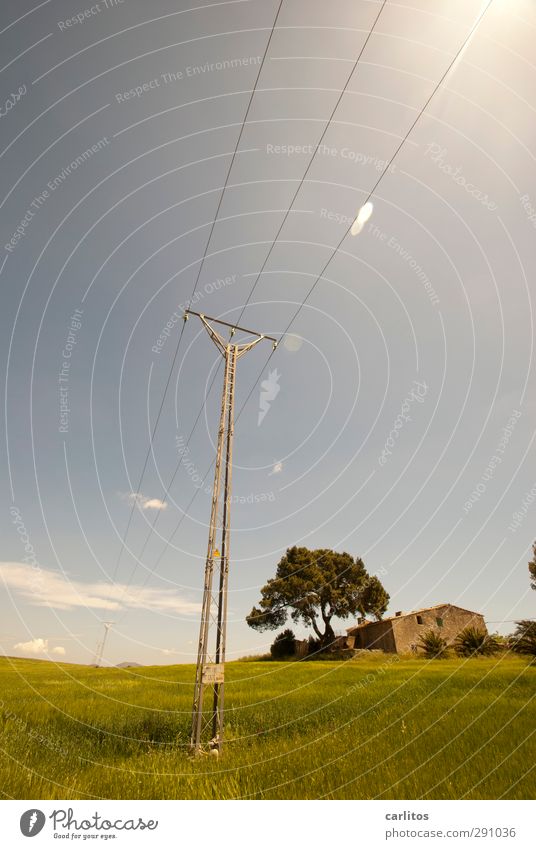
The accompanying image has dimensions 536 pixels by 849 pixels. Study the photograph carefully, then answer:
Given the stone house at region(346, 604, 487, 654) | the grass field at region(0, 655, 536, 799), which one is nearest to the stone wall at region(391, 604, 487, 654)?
the stone house at region(346, 604, 487, 654)

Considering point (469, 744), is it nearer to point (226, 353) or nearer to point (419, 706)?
point (419, 706)

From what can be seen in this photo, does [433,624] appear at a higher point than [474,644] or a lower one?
higher

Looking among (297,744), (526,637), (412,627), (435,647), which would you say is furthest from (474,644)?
(297,744)

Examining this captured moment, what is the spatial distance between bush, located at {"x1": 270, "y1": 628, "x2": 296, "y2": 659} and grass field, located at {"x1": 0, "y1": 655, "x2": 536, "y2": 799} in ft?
98.5

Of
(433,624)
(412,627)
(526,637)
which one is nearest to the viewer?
(526,637)

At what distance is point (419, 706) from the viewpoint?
38.1 ft

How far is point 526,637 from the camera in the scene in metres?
19.8

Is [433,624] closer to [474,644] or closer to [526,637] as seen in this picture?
[474,644]

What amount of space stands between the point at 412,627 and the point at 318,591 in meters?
10.5

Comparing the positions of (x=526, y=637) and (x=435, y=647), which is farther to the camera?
(x=435, y=647)

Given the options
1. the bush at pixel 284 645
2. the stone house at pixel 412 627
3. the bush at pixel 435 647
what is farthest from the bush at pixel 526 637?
the bush at pixel 284 645

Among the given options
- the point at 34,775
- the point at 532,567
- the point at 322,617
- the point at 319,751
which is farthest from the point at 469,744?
the point at 322,617

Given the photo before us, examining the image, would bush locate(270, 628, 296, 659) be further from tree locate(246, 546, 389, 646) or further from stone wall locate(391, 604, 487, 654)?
stone wall locate(391, 604, 487, 654)
